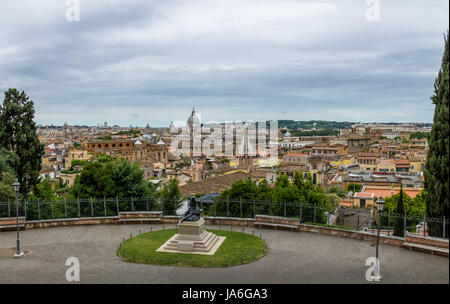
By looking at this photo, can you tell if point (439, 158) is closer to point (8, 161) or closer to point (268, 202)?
point (268, 202)

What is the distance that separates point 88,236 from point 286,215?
8690 mm

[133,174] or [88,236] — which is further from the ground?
[133,174]

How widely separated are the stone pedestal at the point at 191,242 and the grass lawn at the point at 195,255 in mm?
273

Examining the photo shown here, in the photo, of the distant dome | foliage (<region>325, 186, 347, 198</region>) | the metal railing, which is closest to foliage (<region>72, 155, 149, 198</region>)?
the metal railing

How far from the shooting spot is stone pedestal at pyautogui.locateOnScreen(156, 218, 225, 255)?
42.9 ft

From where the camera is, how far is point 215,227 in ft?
55.3

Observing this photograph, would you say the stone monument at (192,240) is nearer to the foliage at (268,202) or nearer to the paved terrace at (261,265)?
the paved terrace at (261,265)

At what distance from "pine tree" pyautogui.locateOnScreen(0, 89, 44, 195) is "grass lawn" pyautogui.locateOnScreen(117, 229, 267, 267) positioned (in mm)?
12136

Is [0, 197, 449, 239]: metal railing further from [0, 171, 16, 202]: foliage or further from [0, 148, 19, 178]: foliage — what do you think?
[0, 148, 19, 178]: foliage

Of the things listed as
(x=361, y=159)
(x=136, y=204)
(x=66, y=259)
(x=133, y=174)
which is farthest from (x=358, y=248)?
(x=361, y=159)

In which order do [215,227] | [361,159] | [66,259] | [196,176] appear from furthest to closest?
[361,159] → [196,176] → [215,227] → [66,259]

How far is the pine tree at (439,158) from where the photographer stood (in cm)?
1198
